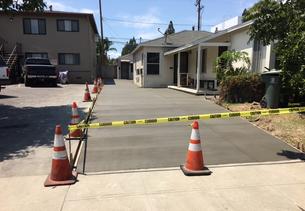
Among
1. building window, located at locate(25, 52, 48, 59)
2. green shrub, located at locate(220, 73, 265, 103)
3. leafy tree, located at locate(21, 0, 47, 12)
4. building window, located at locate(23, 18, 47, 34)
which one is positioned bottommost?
green shrub, located at locate(220, 73, 265, 103)

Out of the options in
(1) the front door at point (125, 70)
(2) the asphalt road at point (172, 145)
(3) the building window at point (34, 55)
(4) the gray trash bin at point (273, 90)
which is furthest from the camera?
(1) the front door at point (125, 70)

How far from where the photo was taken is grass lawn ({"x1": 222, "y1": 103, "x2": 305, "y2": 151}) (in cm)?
688

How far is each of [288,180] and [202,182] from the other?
135 centimetres

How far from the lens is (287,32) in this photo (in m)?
6.16

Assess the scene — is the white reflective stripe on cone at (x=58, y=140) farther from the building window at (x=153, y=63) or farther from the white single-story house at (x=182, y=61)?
the building window at (x=153, y=63)

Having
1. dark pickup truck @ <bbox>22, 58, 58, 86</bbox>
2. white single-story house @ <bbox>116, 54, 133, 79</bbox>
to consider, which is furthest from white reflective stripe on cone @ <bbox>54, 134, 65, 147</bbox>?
white single-story house @ <bbox>116, 54, 133, 79</bbox>

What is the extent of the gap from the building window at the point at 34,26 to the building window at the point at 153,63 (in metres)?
11.6

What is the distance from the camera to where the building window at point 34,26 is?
2872 centimetres

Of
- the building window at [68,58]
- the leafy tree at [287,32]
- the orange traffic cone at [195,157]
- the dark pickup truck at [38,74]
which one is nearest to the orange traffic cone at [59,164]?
the orange traffic cone at [195,157]

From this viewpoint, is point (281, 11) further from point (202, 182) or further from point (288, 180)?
point (202, 182)

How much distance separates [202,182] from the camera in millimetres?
4680

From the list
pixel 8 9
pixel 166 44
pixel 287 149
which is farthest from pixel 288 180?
pixel 166 44

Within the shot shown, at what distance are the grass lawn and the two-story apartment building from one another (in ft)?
78.2

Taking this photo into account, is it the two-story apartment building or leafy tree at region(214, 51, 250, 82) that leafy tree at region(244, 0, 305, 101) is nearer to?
leafy tree at region(214, 51, 250, 82)
